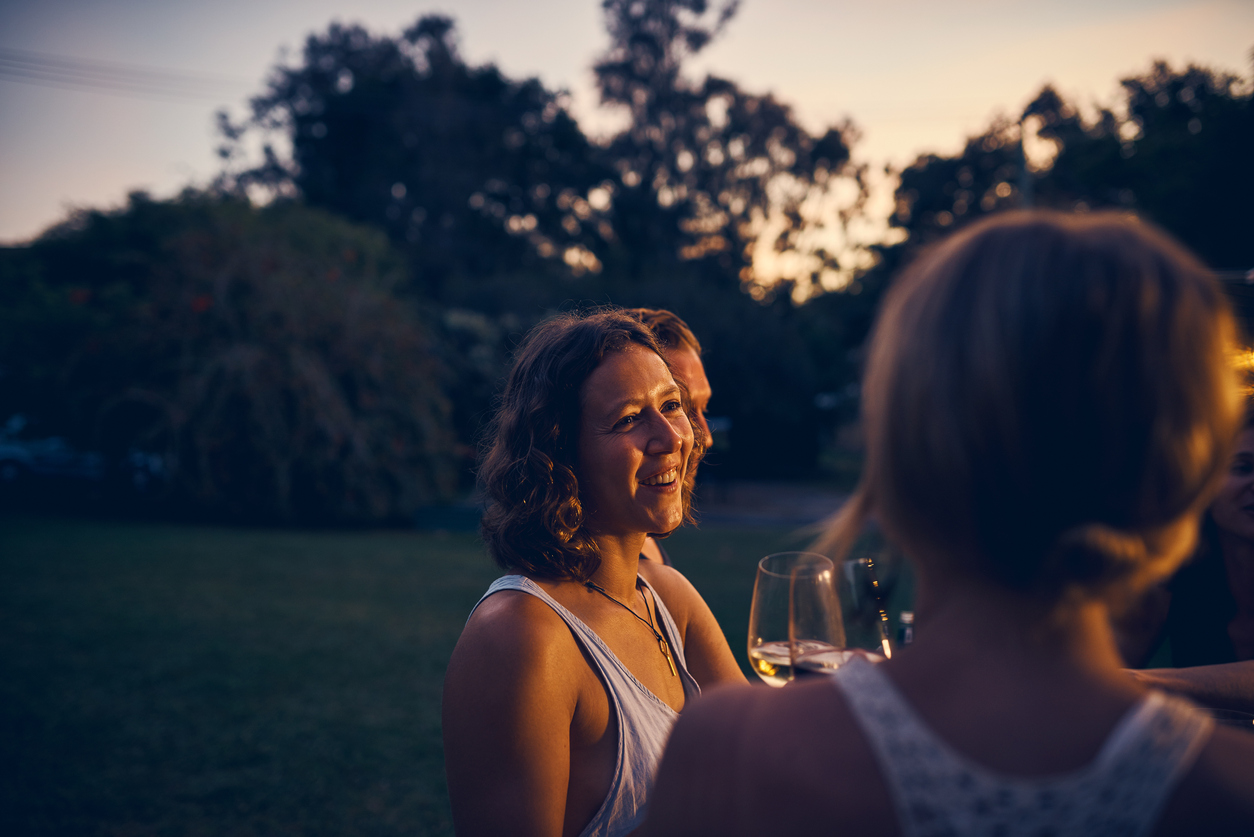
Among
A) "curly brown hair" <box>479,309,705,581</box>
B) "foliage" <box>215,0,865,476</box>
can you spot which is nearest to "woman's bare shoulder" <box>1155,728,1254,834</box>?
"curly brown hair" <box>479,309,705,581</box>

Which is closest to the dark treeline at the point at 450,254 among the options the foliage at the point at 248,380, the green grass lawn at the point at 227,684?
the foliage at the point at 248,380

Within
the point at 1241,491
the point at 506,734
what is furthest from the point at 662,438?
the point at 1241,491

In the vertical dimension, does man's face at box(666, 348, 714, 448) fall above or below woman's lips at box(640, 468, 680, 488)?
above

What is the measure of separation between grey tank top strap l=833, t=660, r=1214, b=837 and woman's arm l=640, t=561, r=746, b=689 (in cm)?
145

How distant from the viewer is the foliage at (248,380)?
45.1ft

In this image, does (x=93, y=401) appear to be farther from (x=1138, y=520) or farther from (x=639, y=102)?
(x=639, y=102)

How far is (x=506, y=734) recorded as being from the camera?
1.58 meters

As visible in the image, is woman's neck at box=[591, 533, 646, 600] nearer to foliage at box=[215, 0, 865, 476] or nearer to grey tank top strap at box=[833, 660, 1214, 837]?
grey tank top strap at box=[833, 660, 1214, 837]

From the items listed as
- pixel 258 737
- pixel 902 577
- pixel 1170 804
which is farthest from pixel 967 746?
pixel 902 577

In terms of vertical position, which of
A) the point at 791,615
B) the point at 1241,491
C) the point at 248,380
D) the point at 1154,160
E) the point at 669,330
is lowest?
the point at 791,615

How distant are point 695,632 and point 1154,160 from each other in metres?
22.7

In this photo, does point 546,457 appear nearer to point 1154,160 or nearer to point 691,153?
point 1154,160

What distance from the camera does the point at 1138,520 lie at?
0.82 meters

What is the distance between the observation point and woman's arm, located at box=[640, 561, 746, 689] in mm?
2252
